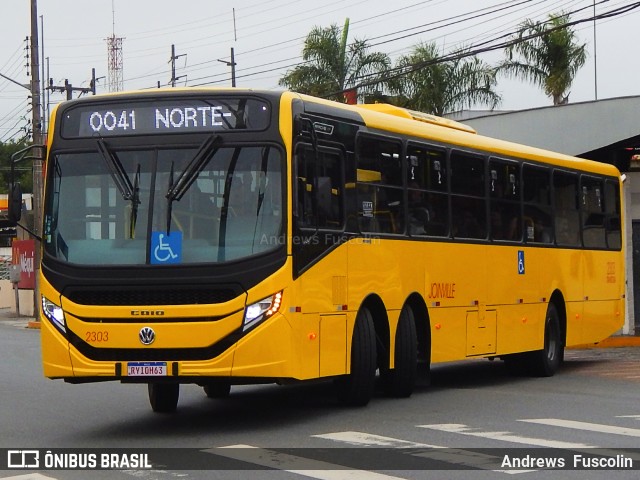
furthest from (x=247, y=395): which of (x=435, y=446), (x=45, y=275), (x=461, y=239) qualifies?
(x=435, y=446)

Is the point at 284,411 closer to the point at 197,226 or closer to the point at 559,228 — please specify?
the point at 197,226

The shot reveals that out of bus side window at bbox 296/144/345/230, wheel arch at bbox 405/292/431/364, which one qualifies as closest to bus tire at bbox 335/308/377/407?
bus side window at bbox 296/144/345/230

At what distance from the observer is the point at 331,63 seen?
4744cm

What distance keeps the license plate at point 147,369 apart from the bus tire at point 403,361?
12.1 ft

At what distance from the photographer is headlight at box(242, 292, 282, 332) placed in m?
12.8

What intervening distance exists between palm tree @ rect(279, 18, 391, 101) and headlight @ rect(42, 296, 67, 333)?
34036 mm

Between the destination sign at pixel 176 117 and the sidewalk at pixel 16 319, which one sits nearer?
the destination sign at pixel 176 117

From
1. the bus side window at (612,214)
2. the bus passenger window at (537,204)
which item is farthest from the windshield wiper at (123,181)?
the bus side window at (612,214)

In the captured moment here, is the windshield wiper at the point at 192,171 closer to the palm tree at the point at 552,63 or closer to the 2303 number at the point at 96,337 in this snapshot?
the 2303 number at the point at 96,337

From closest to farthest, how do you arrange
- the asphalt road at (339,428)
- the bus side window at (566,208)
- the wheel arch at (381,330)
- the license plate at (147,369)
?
the asphalt road at (339,428) → the license plate at (147,369) → the wheel arch at (381,330) → the bus side window at (566,208)

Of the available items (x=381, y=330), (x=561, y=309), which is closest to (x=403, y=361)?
(x=381, y=330)

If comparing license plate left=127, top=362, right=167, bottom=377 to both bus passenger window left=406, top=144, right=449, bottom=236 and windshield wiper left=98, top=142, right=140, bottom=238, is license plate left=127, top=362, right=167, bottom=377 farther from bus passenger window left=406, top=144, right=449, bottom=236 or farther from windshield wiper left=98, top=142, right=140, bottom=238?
bus passenger window left=406, top=144, right=449, bottom=236

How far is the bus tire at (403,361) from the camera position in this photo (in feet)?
52.0

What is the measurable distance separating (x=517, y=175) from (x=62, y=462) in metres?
10.3
